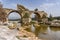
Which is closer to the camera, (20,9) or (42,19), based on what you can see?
(20,9)

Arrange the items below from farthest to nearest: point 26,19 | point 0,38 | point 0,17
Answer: point 26,19 < point 0,17 < point 0,38

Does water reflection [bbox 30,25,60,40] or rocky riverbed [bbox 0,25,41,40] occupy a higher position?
rocky riverbed [bbox 0,25,41,40]

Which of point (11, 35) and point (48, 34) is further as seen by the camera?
point (48, 34)

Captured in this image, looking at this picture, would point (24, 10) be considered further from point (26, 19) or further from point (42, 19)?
point (42, 19)

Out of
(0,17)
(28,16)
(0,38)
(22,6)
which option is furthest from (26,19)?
(0,38)

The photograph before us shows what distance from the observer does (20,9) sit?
50.9 metres

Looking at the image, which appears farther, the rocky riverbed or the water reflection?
the water reflection

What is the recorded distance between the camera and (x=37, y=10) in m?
59.7

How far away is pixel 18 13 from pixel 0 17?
42.0 ft

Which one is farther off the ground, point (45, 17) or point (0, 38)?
point (0, 38)

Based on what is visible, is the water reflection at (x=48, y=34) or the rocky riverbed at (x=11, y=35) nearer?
the rocky riverbed at (x=11, y=35)

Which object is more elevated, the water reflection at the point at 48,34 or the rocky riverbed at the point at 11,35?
the rocky riverbed at the point at 11,35

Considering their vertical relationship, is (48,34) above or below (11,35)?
below

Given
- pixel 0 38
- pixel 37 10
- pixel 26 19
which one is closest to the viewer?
pixel 0 38
